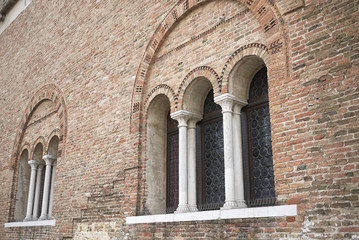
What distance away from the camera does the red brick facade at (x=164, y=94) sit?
15.0 ft

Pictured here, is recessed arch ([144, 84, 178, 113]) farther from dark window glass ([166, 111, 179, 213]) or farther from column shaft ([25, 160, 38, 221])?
column shaft ([25, 160, 38, 221])

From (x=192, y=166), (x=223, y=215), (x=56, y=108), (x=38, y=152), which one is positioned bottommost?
(x=223, y=215)

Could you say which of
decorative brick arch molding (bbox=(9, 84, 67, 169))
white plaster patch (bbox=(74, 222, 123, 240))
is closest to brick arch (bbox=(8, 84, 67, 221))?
decorative brick arch molding (bbox=(9, 84, 67, 169))

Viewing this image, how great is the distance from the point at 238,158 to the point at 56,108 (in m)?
→ 6.48

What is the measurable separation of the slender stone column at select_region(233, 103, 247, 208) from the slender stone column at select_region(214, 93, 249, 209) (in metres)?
0.07

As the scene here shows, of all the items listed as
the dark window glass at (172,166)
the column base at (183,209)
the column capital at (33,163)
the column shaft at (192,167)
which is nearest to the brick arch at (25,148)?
the column capital at (33,163)

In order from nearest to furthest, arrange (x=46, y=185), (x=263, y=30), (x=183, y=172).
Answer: (x=263, y=30), (x=183, y=172), (x=46, y=185)

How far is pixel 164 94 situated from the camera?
741 centimetres

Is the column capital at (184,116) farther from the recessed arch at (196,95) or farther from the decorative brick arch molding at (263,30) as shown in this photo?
the decorative brick arch molding at (263,30)

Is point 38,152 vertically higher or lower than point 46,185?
higher

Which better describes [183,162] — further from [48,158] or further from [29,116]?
[29,116]

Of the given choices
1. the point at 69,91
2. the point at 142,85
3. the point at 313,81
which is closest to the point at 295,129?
the point at 313,81

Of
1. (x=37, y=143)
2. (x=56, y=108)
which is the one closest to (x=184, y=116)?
(x=56, y=108)

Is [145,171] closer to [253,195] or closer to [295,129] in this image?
[253,195]
